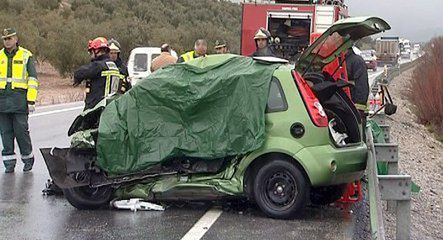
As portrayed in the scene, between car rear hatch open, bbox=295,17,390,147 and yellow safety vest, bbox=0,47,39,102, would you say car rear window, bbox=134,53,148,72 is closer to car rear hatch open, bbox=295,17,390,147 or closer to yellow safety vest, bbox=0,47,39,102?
yellow safety vest, bbox=0,47,39,102

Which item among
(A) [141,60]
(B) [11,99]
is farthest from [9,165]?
(A) [141,60]

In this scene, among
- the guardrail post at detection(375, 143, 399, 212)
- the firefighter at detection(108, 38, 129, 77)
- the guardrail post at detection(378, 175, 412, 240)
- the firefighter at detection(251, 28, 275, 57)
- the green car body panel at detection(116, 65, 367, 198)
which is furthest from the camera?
the firefighter at detection(251, 28, 275, 57)

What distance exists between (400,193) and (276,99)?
4.94 feet

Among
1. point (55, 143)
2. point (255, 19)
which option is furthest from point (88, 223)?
point (255, 19)

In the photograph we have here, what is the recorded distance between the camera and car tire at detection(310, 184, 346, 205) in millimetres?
7023

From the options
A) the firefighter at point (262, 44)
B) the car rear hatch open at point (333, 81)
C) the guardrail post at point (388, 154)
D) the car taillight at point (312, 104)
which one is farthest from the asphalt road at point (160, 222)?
the firefighter at point (262, 44)

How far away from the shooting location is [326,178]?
6375mm

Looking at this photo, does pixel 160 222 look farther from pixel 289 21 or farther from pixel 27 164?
pixel 289 21

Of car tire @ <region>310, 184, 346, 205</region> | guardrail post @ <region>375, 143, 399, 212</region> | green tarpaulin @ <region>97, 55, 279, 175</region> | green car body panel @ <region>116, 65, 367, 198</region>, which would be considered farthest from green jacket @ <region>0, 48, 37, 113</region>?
guardrail post @ <region>375, 143, 399, 212</region>

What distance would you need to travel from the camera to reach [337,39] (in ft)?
22.3

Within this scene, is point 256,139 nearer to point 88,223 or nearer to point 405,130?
point 88,223

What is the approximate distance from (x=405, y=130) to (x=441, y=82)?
4766 millimetres

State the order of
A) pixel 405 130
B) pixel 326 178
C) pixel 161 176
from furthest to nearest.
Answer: pixel 405 130 → pixel 161 176 → pixel 326 178

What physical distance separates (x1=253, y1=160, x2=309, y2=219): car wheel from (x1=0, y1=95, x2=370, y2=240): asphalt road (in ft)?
0.39
